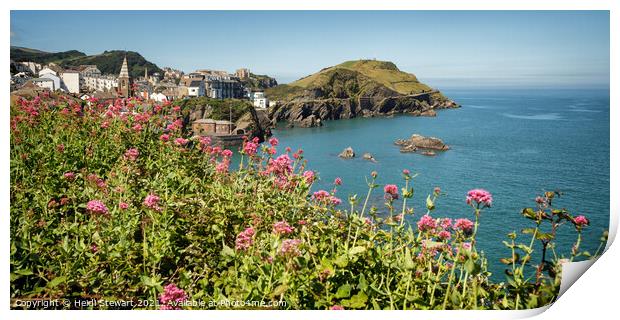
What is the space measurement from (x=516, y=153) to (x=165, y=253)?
467 cm

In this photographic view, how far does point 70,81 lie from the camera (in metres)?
3.28

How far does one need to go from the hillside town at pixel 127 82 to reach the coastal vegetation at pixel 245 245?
0.71 m

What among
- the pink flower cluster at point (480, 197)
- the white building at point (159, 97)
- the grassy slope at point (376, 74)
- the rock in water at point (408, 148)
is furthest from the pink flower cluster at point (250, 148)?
the rock in water at point (408, 148)

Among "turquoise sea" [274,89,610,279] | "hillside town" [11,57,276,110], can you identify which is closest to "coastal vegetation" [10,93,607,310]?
"turquoise sea" [274,89,610,279]

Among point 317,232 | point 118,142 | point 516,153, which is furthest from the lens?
point 516,153

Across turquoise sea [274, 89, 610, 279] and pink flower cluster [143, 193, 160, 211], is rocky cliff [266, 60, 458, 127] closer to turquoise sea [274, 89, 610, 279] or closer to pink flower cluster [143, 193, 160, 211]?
turquoise sea [274, 89, 610, 279]

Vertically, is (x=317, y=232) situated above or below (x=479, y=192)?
below

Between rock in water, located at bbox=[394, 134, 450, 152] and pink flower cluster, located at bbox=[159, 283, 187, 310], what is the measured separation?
6156 mm

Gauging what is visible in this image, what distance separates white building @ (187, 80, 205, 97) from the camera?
11.2 ft

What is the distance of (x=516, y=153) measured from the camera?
215 inches
